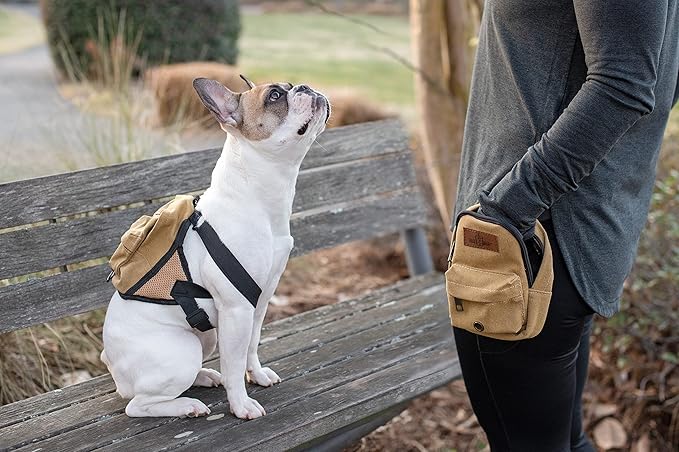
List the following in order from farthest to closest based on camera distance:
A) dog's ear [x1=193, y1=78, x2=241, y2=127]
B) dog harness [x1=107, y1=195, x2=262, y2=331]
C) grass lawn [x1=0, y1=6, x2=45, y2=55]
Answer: grass lawn [x1=0, y1=6, x2=45, y2=55]
dog harness [x1=107, y1=195, x2=262, y2=331]
dog's ear [x1=193, y1=78, x2=241, y2=127]

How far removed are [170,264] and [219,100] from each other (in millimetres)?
481

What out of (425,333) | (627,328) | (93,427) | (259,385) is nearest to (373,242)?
(627,328)

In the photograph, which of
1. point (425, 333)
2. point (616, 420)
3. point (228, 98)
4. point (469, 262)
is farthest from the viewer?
point (616, 420)

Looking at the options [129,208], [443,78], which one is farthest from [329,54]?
[129,208]

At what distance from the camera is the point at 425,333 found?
121 inches

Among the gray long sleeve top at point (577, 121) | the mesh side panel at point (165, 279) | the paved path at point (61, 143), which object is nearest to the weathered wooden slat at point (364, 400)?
the mesh side panel at point (165, 279)

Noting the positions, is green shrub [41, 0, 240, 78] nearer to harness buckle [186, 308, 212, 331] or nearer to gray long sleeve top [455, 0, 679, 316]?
harness buckle [186, 308, 212, 331]

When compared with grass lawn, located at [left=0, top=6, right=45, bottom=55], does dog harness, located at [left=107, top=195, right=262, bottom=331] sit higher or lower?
higher

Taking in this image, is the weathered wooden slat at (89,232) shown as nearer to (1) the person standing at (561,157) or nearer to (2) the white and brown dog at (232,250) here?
(2) the white and brown dog at (232,250)

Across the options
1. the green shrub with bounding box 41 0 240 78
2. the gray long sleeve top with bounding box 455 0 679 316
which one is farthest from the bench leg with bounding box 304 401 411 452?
the green shrub with bounding box 41 0 240 78

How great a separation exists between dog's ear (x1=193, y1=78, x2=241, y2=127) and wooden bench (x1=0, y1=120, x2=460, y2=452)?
2.62ft

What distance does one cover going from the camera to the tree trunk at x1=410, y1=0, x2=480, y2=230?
4.29m

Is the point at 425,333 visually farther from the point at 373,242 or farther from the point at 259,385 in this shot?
the point at 373,242

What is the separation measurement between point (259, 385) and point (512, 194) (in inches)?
44.3
